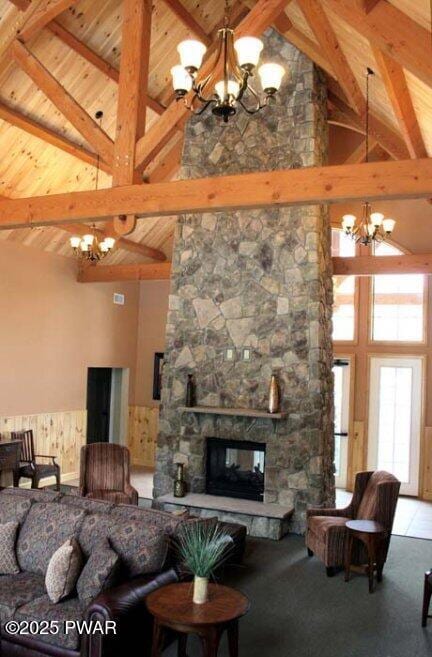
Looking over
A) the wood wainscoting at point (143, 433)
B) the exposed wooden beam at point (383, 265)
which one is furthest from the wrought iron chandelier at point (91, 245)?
the wood wainscoting at point (143, 433)

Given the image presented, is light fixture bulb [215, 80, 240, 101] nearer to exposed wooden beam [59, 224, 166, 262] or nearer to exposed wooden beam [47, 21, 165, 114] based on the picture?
exposed wooden beam [47, 21, 165, 114]

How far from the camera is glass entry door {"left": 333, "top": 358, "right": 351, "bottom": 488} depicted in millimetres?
9570

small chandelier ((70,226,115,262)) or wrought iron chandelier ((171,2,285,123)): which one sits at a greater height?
wrought iron chandelier ((171,2,285,123))

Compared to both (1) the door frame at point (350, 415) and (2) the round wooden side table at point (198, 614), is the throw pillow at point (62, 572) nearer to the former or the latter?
(2) the round wooden side table at point (198, 614)

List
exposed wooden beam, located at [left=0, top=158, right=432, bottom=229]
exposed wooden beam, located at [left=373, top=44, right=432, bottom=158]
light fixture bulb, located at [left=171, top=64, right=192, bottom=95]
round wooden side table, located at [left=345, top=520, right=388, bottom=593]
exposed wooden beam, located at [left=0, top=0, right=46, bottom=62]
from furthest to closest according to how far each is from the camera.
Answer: exposed wooden beam, located at [left=0, top=0, right=46, bottom=62] < round wooden side table, located at [left=345, top=520, right=388, bottom=593] < exposed wooden beam, located at [left=373, top=44, right=432, bottom=158] < exposed wooden beam, located at [left=0, top=158, right=432, bottom=229] < light fixture bulb, located at [left=171, top=64, right=192, bottom=95]

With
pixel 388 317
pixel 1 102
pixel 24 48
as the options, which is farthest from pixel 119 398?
pixel 24 48

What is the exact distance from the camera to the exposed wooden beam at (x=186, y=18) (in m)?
6.84

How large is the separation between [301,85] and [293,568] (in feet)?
18.0

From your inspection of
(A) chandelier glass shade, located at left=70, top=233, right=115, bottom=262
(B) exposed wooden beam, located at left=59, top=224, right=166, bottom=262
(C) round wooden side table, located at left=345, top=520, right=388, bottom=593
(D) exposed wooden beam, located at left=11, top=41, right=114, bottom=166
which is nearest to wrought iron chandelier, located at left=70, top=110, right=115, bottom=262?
(A) chandelier glass shade, located at left=70, top=233, right=115, bottom=262

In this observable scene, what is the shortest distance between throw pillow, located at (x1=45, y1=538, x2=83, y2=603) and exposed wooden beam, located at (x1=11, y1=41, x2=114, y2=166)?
10.9ft

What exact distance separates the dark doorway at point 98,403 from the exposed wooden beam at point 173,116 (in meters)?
6.00

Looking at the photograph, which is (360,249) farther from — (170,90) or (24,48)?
(24,48)

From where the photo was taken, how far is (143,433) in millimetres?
11086

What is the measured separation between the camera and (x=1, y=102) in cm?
681
